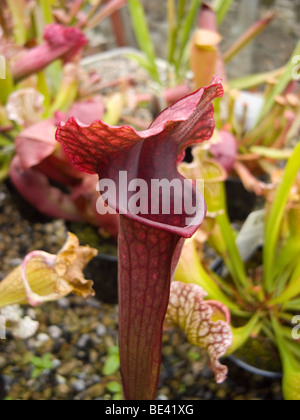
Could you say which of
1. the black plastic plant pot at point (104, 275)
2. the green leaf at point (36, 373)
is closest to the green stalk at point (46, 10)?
the black plastic plant pot at point (104, 275)

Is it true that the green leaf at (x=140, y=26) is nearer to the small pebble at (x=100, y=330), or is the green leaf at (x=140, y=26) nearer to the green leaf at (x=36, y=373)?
the small pebble at (x=100, y=330)

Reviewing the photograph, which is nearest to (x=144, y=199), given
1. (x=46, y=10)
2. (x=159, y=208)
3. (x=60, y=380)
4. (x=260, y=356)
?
(x=159, y=208)

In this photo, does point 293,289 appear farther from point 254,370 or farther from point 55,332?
point 55,332

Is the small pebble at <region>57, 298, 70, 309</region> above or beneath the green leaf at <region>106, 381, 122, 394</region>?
above

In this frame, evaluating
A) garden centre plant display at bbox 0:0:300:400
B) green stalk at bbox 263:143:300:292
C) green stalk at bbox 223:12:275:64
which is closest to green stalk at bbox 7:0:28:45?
garden centre plant display at bbox 0:0:300:400

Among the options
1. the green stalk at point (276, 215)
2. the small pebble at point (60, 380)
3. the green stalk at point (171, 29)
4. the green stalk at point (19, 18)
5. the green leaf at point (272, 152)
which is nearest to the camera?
the green stalk at point (276, 215)

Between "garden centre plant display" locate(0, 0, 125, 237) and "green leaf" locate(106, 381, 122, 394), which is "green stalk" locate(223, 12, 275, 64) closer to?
"garden centre plant display" locate(0, 0, 125, 237)
